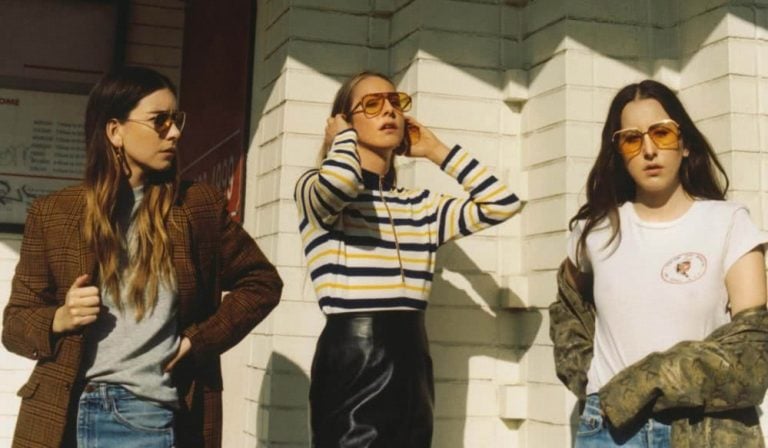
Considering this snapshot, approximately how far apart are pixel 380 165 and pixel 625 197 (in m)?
0.78

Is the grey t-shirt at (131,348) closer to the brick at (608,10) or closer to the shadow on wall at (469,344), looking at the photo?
the shadow on wall at (469,344)

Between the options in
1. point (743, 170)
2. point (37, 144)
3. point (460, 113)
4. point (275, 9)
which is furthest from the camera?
point (37, 144)

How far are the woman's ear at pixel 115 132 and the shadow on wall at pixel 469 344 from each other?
1583mm

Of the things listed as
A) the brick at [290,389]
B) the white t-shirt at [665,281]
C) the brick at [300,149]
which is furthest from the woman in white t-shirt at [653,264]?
the brick at [300,149]

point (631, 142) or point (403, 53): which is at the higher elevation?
point (403, 53)

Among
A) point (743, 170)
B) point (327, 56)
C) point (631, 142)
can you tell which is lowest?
point (631, 142)

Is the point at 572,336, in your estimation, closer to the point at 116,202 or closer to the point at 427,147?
the point at 427,147

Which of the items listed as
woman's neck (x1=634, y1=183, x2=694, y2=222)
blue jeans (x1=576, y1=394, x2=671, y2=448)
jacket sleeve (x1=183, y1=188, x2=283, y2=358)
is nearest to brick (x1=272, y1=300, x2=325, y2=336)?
jacket sleeve (x1=183, y1=188, x2=283, y2=358)

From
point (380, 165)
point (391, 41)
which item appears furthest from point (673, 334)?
point (391, 41)

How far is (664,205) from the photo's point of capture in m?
2.72

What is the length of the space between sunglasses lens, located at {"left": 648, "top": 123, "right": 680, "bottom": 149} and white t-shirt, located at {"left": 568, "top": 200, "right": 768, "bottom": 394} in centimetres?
18

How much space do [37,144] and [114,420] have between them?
4316 millimetres

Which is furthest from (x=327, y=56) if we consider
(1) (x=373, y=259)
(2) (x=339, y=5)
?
(1) (x=373, y=259)

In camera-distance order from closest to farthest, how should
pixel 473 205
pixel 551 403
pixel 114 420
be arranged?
pixel 114 420 → pixel 473 205 → pixel 551 403
